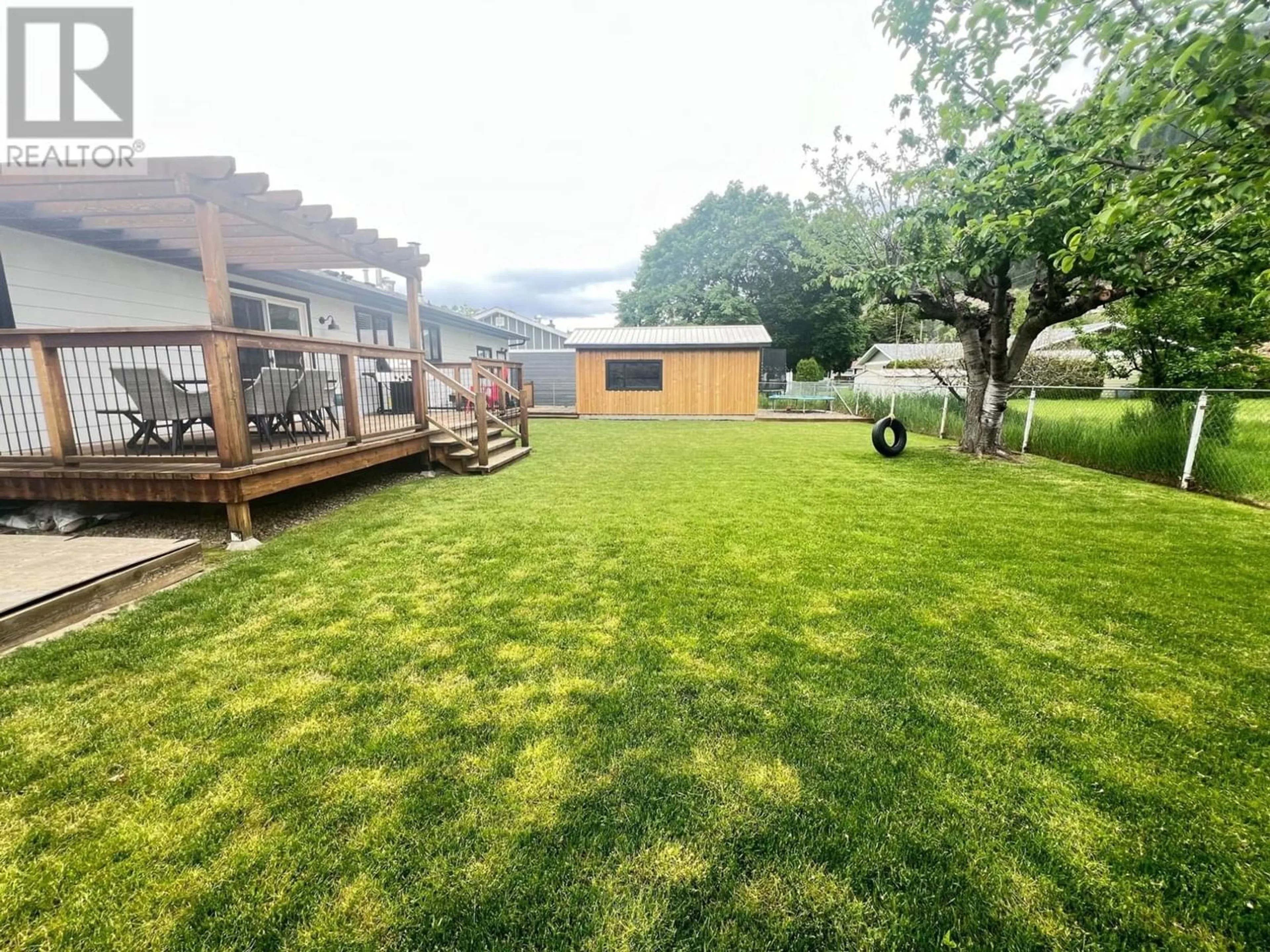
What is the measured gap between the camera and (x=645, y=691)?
2.18m

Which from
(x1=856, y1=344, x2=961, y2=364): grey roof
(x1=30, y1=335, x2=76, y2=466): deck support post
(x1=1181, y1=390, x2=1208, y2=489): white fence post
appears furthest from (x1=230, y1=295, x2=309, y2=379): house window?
(x1=856, y1=344, x2=961, y2=364): grey roof

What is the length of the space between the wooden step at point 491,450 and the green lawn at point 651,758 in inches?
141

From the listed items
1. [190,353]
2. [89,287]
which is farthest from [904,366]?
[89,287]

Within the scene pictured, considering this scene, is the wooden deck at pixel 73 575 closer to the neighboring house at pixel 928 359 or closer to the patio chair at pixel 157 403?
the patio chair at pixel 157 403

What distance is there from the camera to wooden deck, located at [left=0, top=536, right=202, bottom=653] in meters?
2.60

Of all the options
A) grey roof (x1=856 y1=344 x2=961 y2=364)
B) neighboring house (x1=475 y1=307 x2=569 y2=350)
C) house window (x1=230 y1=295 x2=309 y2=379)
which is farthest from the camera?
neighboring house (x1=475 y1=307 x2=569 y2=350)

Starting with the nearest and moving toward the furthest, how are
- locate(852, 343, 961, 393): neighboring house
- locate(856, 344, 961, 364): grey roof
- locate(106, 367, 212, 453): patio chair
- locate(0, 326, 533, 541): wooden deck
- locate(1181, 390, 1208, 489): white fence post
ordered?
locate(0, 326, 533, 541): wooden deck < locate(106, 367, 212, 453): patio chair < locate(1181, 390, 1208, 489): white fence post < locate(852, 343, 961, 393): neighboring house < locate(856, 344, 961, 364): grey roof

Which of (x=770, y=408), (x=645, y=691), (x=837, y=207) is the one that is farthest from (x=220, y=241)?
(x=770, y=408)

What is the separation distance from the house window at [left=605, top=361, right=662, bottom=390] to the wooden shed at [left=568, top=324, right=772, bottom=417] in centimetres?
2

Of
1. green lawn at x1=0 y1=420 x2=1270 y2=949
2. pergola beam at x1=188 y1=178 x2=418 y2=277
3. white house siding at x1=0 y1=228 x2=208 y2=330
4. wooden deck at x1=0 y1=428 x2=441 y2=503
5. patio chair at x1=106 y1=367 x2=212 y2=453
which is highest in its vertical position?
pergola beam at x1=188 y1=178 x2=418 y2=277

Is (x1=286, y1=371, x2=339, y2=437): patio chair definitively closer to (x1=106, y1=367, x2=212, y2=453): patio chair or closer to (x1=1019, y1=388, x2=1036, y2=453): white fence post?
(x1=106, y1=367, x2=212, y2=453): patio chair

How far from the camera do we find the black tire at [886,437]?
→ 8.74 m

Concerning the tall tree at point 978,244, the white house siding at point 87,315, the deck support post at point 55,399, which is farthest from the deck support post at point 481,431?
the tall tree at point 978,244

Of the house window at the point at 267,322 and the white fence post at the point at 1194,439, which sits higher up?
the house window at the point at 267,322
